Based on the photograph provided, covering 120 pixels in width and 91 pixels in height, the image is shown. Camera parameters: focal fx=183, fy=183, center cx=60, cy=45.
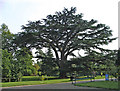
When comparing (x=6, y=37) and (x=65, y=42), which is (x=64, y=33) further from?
(x=6, y=37)

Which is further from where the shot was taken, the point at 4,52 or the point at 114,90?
the point at 4,52

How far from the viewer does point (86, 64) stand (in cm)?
3944

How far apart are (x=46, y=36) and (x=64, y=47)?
191 inches

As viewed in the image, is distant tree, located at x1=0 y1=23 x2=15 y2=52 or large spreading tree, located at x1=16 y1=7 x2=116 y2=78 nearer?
large spreading tree, located at x1=16 y1=7 x2=116 y2=78

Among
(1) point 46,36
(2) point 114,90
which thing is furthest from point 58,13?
(2) point 114,90

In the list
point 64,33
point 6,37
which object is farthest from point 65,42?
point 6,37

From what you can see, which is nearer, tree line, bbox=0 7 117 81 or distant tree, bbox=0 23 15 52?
tree line, bbox=0 7 117 81

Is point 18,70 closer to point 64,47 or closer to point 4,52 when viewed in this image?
point 4,52

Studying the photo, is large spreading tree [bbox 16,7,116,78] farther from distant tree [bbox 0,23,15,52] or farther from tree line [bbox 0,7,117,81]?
distant tree [bbox 0,23,15,52]

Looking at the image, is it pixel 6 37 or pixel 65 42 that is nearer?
pixel 65 42

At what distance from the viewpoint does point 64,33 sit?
4094 cm

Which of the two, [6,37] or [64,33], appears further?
[6,37]

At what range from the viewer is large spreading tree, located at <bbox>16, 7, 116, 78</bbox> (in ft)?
129

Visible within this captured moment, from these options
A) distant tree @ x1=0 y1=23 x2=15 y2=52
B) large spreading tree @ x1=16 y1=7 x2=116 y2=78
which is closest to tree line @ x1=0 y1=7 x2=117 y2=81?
large spreading tree @ x1=16 y1=7 x2=116 y2=78
